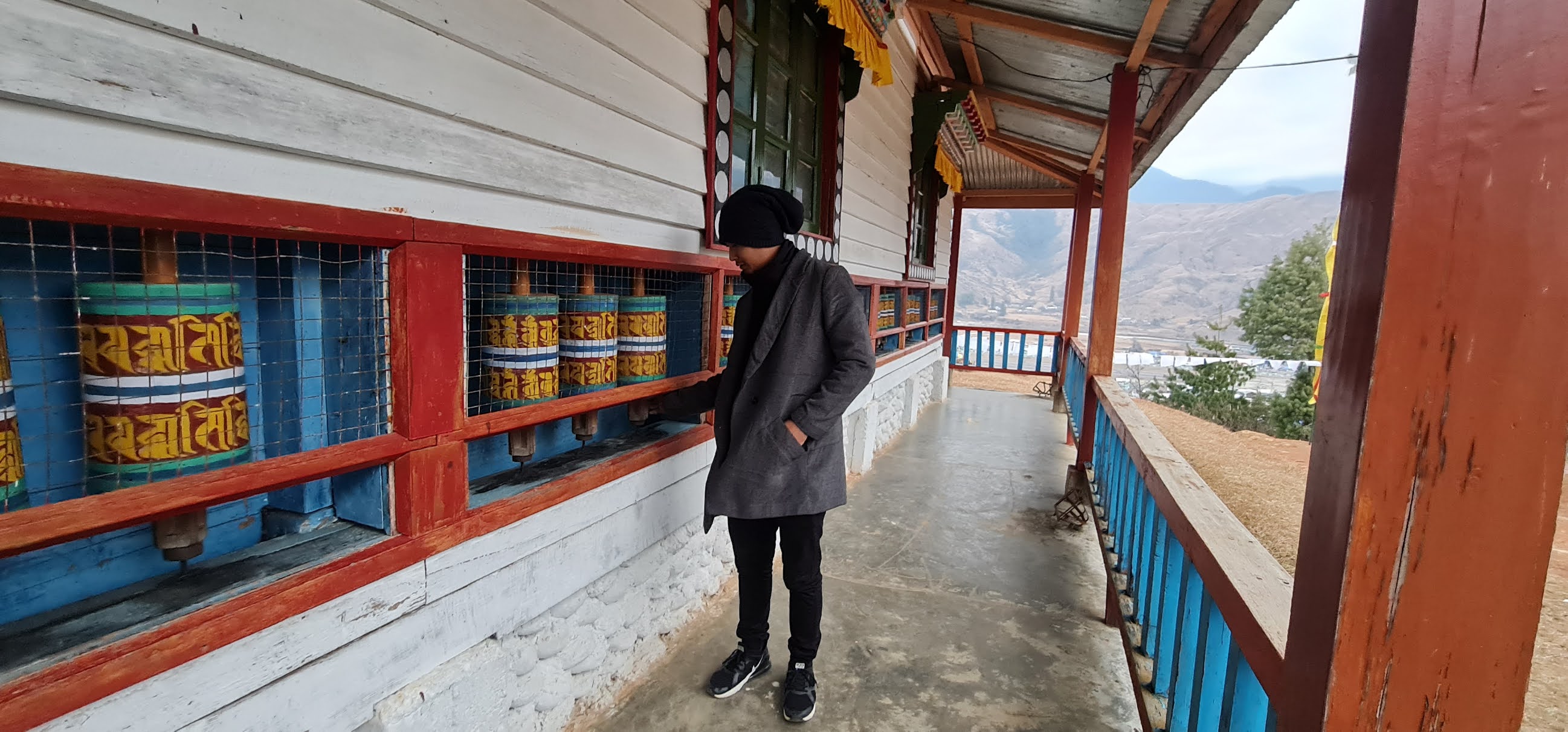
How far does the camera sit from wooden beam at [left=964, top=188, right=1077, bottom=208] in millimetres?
11820

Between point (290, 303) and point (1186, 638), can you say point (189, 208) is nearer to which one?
point (290, 303)

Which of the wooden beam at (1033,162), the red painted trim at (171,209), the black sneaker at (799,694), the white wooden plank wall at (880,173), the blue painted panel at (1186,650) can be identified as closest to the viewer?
the red painted trim at (171,209)

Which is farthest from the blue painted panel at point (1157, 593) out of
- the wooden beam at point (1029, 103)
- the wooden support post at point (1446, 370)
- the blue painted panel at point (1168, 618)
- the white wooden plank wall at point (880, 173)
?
the wooden beam at point (1029, 103)

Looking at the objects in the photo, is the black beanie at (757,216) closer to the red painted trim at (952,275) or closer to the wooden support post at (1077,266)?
the wooden support post at (1077,266)

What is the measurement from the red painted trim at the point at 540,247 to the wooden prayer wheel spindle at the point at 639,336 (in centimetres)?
14

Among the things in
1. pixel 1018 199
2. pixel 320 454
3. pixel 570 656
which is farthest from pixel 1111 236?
pixel 1018 199

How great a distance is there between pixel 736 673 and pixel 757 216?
5.61 ft

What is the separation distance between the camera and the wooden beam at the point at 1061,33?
4410 millimetres

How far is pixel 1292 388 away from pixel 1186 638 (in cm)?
1986

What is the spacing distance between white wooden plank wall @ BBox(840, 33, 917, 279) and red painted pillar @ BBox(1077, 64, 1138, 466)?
5.90 ft

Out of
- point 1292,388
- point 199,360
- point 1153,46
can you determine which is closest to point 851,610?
point 199,360

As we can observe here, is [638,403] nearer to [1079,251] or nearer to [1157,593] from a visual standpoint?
[1157,593]

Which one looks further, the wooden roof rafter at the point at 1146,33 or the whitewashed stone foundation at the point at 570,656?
the wooden roof rafter at the point at 1146,33

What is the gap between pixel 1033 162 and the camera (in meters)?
9.48
